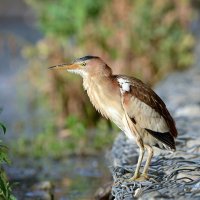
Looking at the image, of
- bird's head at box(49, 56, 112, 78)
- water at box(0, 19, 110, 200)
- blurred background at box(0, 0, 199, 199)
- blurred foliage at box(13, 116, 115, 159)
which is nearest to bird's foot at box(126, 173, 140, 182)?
bird's head at box(49, 56, 112, 78)

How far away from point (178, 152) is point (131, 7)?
18.0 ft

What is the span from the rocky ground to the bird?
0.17 metres

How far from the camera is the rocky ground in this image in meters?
4.68

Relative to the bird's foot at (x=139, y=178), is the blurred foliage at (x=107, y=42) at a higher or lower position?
higher

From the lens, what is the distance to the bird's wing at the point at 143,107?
514 cm

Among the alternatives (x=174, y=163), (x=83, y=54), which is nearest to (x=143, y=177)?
(x=174, y=163)

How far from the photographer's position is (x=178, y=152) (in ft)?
20.0

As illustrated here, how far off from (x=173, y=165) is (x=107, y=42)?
211 inches

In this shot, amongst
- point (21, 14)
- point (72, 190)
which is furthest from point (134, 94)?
point (21, 14)

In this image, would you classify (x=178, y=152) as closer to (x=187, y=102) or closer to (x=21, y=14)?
(x=187, y=102)

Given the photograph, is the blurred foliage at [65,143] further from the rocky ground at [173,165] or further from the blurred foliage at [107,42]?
the blurred foliage at [107,42]

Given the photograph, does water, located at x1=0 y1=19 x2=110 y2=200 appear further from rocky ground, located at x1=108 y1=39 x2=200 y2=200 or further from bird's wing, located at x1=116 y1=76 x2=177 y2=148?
bird's wing, located at x1=116 y1=76 x2=177 y2=148

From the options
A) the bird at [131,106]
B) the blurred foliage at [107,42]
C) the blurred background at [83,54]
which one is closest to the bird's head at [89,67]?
the bird at [131,106]

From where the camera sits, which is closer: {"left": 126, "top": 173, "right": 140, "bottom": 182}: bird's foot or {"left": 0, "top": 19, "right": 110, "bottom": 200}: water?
{"left": 126, "top": 173, "right": 140, "bottom": 182}: bird's foot
